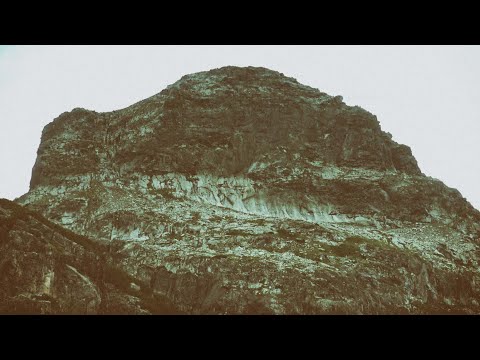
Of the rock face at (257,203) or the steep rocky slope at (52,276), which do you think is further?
the rock face at (257,203)

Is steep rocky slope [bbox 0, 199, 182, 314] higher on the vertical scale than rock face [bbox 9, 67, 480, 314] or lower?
lower

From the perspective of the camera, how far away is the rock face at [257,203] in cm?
7425

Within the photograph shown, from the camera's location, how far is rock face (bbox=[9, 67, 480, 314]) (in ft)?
244

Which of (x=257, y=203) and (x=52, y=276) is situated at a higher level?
(x=257, y=203)

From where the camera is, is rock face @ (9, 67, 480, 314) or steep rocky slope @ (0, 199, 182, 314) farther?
rock face @ (9, 67, 480, 314)

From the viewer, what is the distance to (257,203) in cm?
10506

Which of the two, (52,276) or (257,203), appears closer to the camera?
(52,276)

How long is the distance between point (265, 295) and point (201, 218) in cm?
2777

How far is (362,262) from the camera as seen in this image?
260ft

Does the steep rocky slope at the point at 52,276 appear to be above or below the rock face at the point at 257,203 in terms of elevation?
below
